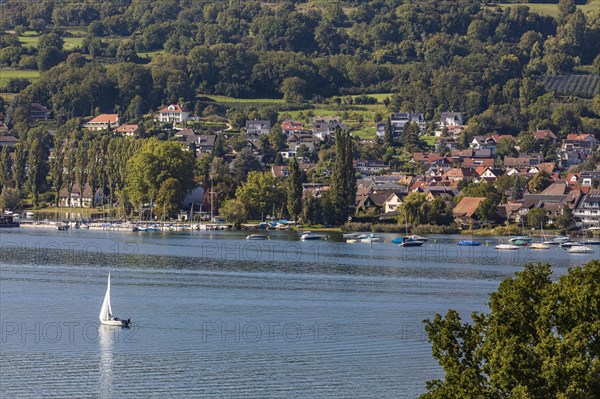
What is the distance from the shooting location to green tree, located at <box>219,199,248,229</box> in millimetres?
84062

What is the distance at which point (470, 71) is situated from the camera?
141750mm

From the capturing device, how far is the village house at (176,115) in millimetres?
130000

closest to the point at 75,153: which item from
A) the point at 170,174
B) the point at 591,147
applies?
the point at 170,174

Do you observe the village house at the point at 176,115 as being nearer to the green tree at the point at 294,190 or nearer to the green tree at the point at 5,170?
the green tree at the point at 5,170

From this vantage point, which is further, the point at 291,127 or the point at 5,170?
the point at 291,127

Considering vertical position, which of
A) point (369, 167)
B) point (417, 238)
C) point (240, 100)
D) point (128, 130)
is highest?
point (240, 100)

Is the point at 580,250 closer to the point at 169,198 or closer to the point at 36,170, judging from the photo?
the point at 169,198

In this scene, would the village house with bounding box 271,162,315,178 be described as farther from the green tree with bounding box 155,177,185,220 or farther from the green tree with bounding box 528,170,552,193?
the green tree with bounding box 528,170,552,193

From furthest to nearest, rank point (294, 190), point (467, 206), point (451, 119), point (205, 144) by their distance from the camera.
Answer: point (451, 119), point (205, 144), point (467, 206), point (294, 190)

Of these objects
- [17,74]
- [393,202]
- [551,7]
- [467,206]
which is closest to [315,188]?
[393,202]

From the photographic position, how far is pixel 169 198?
285 ft

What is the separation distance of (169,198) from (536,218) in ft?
79.3

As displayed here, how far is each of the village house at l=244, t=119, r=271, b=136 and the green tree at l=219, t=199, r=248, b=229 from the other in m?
40.9

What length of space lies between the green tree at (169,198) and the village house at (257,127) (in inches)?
1499
